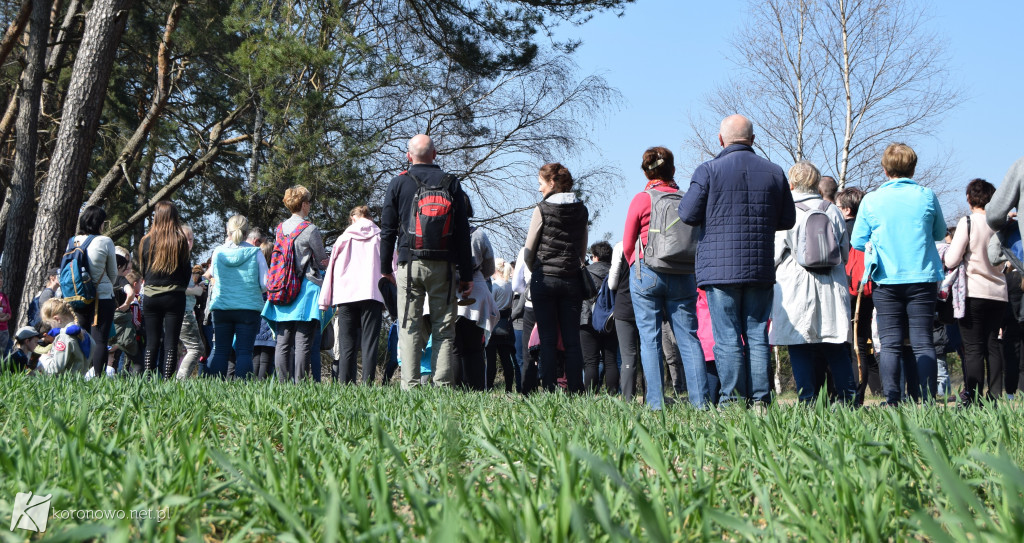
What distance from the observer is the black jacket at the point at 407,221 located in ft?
20.8

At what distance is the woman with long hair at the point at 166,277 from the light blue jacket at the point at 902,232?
545 cm

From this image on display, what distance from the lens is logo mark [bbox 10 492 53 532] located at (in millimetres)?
1777

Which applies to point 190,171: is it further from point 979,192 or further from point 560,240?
point 979,192

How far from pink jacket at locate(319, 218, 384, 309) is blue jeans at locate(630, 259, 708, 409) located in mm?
2383

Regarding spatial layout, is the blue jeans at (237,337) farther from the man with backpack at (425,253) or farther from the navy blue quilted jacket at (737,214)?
the navy blue quilted jacket at (737,214)

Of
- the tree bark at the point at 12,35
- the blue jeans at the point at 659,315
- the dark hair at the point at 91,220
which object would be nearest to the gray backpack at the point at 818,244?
the blue jeans at the point at 659,315

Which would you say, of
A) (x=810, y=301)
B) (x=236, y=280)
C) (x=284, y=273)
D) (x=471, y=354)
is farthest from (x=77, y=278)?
(x=810, y=301)

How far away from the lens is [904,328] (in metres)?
5.86

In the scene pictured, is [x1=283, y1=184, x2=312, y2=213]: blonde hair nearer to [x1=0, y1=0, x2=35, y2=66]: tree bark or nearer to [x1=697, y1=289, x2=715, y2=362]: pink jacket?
[x1=697, y1=289, x2=715, y2=362]: pink jacket

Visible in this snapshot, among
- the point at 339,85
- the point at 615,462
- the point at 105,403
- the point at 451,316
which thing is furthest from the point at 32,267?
the point at 615,462

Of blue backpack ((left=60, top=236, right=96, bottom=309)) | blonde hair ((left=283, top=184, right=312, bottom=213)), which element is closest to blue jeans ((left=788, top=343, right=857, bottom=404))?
blonde hair ((left=283, top=184, right=312, bottom=213))

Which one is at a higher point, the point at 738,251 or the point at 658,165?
the point at 658,165

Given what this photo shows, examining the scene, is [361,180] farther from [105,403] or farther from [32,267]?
[105,403]

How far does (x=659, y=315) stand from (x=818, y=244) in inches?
42.5
